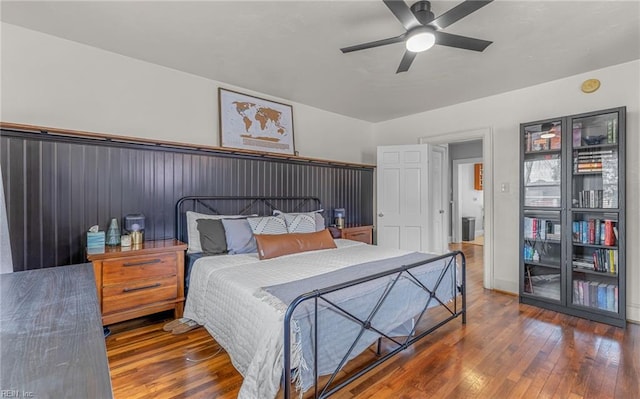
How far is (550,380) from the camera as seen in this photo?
1.99 meters

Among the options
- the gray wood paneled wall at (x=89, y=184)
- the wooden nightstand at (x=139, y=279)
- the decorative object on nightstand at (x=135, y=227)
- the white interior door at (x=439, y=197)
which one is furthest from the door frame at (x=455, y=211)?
the decorative object on nightstand at (x=135, y=227)

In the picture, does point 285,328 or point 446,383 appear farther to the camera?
point 446,383

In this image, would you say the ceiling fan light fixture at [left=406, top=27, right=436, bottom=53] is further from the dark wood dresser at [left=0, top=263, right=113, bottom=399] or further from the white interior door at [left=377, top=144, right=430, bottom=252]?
the white interior door at [left=377, top=144, right=430, bottom=252]

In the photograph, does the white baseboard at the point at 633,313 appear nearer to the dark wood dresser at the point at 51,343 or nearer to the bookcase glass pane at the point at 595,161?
the bookcase glass pane at the point at 595,161

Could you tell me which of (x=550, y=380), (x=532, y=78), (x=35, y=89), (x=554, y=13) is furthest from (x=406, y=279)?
(x=35, y=89)

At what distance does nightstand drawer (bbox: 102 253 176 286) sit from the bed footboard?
5.39 feet

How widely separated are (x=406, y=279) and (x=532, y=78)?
2865 mm

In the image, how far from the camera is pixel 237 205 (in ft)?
11.9

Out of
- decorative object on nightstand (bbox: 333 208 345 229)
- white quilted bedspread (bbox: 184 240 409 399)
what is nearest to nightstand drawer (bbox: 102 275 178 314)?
white quilted bedspread (bbox: 184 240 409 399)

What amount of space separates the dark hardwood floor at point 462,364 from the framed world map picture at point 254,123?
6.96 feet

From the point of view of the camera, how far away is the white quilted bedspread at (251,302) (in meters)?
1.51

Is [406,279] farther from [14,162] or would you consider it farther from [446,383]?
[14,162]

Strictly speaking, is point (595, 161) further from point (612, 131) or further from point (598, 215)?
point (598, 215)

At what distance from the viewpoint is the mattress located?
1515 millimetres
